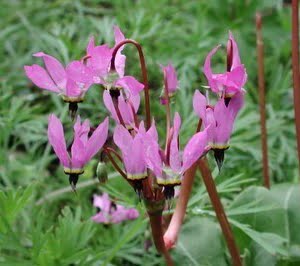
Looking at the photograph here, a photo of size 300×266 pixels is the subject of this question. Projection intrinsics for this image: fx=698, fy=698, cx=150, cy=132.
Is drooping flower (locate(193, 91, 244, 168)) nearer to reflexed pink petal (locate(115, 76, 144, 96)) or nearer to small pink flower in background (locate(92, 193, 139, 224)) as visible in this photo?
reflexed pink petal (locate(115, 76, 144, 96))

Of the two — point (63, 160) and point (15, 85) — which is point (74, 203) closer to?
point (15, 85)

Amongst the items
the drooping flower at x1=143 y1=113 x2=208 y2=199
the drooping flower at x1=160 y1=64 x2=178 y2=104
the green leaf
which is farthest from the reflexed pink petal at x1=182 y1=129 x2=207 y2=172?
the green leaf

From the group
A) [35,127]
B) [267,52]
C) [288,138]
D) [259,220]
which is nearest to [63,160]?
[259,220]

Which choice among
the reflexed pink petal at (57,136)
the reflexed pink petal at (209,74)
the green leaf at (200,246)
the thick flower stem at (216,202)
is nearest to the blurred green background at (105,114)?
the green leaf at (200,246)

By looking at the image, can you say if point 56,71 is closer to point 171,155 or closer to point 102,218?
point 171,155

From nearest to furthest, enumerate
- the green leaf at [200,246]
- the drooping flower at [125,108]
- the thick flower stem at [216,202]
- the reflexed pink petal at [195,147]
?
the reflexed pink petal at [195,147]
the drooping flower at [125,108]
the thick flower stem at [216,202]
the green leaf at [200,246]

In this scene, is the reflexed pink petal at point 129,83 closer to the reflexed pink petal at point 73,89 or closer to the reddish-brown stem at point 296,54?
the reflexed pink petal at point 73,89
